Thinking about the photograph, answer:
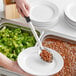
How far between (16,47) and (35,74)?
33cm

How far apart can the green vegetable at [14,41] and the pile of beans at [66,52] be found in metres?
0.13

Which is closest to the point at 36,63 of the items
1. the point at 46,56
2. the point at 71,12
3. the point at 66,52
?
the point at 46,56

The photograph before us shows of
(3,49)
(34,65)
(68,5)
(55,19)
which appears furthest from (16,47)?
(68,5)

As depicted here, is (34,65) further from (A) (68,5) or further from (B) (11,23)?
(A) (68,5)

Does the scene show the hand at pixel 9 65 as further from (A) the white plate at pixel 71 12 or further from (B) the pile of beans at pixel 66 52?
(A) the white plate at pixel 71 12

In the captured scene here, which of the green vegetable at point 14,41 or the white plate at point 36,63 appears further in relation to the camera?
the green vegetable at point 14,41

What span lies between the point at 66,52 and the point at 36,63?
0.28 metres

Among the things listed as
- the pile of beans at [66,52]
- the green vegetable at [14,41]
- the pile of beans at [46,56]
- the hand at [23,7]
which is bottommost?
the pile of beans at [66,52]

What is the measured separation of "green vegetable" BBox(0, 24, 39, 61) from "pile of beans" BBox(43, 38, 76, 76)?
135mm

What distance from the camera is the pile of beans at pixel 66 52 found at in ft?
6.19

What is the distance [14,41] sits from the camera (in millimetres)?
2062

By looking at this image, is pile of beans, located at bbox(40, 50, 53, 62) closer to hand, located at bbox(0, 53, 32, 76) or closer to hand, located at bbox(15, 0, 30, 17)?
hand, located at bbox(0, 53, 32, 76)

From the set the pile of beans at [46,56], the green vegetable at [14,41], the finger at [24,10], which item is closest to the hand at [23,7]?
the finger at [24,10]

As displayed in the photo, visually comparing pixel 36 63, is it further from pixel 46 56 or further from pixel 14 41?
pixel 14 41
